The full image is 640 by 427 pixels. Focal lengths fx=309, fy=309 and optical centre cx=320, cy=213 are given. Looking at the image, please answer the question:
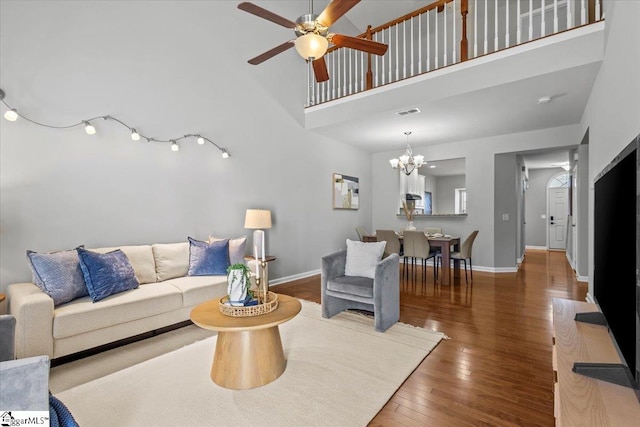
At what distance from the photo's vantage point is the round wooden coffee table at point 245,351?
79.8 inches

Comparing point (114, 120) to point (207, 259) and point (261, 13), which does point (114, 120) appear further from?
point (261, 13)

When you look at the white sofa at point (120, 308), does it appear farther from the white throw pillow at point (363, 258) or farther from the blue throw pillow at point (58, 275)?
the white throw pillow at point (363, 258)

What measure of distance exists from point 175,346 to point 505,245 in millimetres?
5927

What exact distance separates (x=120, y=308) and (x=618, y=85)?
4.30 meters

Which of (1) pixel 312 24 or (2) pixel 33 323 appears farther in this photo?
(1) pixel 312 24

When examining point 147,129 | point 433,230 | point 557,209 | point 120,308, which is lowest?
point 120,308

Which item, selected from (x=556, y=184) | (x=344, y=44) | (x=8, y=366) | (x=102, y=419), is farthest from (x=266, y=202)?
(x=556, y=184)

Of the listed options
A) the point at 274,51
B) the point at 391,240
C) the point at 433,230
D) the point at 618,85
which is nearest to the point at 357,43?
the point at 274,51

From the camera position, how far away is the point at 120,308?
8.45ft

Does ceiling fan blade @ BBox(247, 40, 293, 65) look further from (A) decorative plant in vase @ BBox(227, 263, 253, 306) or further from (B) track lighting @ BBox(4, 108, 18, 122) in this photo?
(B) track lighting @ BBox(4, 108, 18, 122)

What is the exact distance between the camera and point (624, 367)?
49.4 inches

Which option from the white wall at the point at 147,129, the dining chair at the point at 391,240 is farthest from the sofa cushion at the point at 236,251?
the dining chair at the point at 391,240

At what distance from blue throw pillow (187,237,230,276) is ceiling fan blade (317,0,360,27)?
2.56 metres

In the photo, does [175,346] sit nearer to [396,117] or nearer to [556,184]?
[396,117]
